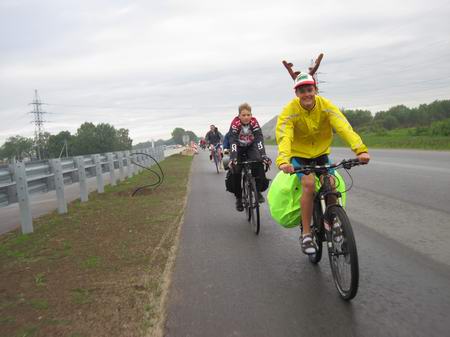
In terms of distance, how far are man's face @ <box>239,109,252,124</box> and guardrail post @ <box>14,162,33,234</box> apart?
13.2 feet

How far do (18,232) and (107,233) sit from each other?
1.97 metres

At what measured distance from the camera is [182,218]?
28.8 ft

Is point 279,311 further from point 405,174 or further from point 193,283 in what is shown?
point 405,174

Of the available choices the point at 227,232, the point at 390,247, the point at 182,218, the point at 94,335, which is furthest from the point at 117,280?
the point at 182,218

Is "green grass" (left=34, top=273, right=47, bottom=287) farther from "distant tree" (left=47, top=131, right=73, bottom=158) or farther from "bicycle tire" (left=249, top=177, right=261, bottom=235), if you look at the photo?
"distant tree" (left=47, top=131, right=73, bottom=158)

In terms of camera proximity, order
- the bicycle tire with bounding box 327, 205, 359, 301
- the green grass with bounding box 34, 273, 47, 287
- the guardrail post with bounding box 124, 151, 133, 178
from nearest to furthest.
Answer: the bicycle tire with bounding box 327, 205, 359, 301
the green grass with bounding box 34, 273, 47, 287
the guardrail post with bounding box 124, 151, 133, 178

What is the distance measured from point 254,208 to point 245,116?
165cm

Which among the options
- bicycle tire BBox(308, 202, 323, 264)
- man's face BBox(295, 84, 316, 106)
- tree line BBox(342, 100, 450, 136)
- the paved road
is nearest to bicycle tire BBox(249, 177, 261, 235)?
the paved road

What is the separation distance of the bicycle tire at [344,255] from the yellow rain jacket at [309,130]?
2.34 ft

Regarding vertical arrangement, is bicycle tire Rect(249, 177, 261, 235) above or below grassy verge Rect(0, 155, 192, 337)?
above

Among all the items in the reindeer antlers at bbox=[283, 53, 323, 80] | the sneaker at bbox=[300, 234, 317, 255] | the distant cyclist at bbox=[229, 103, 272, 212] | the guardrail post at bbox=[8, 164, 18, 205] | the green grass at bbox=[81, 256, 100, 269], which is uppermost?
the reindeer antlers at bbox=[283, 53, 323, 80]

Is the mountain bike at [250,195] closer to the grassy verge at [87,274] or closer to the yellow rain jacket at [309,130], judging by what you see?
the grassy verge at [87,274]

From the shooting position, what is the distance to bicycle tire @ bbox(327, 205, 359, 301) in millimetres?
3758

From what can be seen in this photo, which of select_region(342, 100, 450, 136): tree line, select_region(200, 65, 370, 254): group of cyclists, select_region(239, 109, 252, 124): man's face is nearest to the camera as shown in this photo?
select_region(200, 65, 370, 254): group of cyclists
